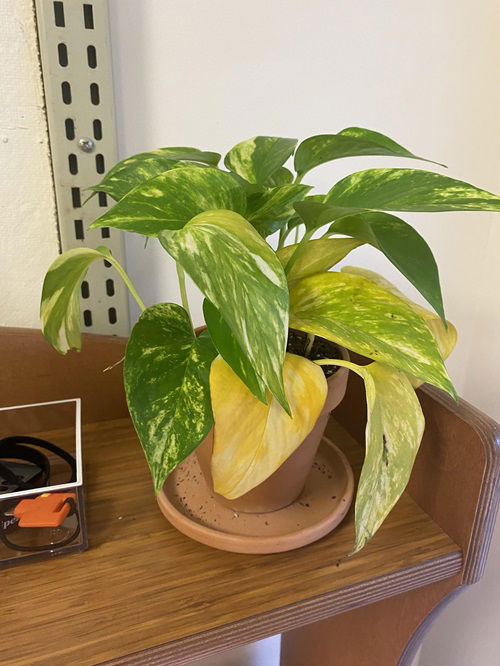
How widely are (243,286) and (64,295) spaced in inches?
11.7

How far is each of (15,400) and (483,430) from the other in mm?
530

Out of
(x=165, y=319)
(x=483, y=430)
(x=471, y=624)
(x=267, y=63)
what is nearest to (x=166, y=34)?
(x=267, y=63)

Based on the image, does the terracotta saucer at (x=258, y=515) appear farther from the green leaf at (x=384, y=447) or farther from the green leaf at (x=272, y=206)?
the green leaf at (x=272, y=206)

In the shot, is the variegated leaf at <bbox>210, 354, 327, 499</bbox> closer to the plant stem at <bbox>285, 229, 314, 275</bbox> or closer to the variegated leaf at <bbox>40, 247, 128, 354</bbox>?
the plant stem at <bbox>285, 229, 314, 275</bbox>

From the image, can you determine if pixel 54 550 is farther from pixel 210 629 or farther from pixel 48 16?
pixel 48 16

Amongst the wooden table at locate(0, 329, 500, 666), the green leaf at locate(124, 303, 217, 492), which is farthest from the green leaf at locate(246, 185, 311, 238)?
the wooden table at locate(0, 329, 500, 666)

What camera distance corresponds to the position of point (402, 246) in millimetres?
367

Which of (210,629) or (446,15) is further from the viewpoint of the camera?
(446,15)

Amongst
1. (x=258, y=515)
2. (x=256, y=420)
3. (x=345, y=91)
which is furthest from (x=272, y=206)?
(x=345, y=91)

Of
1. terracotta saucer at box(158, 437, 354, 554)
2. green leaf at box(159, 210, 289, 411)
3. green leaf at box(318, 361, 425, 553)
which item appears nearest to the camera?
green leaf at box(159, 210, 289, 411)

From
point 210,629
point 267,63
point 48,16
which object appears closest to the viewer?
point 210,629

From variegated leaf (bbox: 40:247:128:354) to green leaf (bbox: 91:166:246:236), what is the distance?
170mm

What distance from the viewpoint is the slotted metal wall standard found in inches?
22.1

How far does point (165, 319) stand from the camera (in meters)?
0.44
